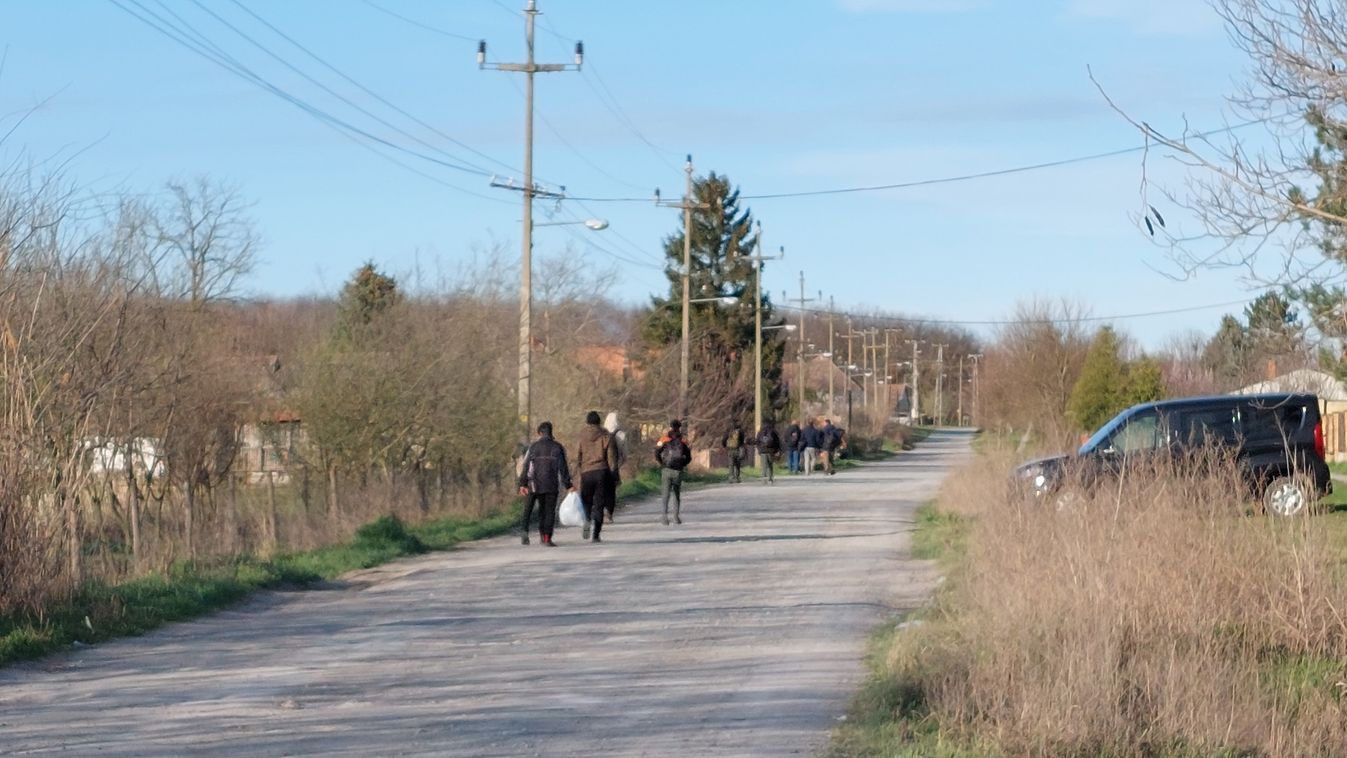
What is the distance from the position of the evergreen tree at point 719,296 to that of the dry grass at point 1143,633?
1844 inches

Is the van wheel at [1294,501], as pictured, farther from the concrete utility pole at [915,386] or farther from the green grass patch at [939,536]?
the concrete utility pole at [915,386]

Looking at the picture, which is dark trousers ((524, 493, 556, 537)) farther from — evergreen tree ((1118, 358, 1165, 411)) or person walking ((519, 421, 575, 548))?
evergreen tree ((1118, 358, 1165, 411))

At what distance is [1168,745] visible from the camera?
26.7ft

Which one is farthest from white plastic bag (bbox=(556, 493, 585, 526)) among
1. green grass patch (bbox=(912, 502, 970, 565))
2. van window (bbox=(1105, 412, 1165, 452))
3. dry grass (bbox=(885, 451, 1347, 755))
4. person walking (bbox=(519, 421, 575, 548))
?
van window (bbox=(1105, 412, 1165, 452))

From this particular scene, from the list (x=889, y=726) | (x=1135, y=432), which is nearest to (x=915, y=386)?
(x=1135, y=432)

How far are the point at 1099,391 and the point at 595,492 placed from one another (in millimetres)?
16150

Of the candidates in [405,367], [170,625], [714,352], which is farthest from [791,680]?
[714,352]

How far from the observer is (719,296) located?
69.1 metres

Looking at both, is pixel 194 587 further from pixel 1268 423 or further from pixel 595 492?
pixel 1268 423

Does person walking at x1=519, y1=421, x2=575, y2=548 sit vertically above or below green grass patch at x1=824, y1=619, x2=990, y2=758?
above

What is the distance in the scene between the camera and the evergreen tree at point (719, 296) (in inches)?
2547

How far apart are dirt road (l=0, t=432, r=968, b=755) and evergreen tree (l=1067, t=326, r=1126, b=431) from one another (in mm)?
15385

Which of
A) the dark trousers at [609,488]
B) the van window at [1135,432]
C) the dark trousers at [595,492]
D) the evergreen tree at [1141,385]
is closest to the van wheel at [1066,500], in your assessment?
the dark trousers at [595,492]

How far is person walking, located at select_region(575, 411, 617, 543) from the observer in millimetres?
20453
